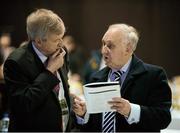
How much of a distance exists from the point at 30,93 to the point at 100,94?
418 millimetres

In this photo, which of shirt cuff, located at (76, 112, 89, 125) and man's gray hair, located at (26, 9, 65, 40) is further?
shirt cuff, located at (76, 112, 89, 125)

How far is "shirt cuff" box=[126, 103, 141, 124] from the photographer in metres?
2.54

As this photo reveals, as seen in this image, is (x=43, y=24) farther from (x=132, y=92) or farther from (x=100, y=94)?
(x=132, y=92)

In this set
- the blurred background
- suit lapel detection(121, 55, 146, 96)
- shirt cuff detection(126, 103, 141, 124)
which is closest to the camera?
shirt cuff detection(126, 103, 141, 124)

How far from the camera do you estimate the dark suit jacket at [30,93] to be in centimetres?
248

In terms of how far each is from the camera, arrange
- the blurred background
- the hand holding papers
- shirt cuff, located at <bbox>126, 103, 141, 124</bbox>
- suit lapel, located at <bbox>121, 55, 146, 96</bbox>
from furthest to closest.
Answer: the blurred background < suit lapel, located at <bbox>121, 55, 146, 96</bbox> < shirt cuff, located at <bbox>126, 103, 141, 124</bbox> < the hand holding papers

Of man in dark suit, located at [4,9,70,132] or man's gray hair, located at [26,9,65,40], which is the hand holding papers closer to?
man in dark suit, located at [4,9,70,132]

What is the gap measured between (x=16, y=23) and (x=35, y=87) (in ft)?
Result: 31.8

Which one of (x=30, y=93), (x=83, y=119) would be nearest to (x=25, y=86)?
(x=30, y=93)

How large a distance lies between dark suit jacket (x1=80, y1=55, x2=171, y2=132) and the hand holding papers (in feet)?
0.90

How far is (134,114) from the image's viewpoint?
2561mm

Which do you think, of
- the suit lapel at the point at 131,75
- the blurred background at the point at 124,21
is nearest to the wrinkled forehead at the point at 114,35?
the suit lapel at the point at 131,75

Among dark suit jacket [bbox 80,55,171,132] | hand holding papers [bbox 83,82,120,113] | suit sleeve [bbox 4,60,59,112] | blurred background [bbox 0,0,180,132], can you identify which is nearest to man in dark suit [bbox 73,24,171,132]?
dark suit jacket [bbox 80,55,171,132]

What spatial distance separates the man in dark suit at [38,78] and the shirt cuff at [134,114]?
44 cm
